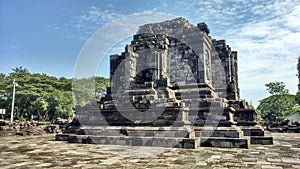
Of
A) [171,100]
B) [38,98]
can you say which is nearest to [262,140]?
[171,100]

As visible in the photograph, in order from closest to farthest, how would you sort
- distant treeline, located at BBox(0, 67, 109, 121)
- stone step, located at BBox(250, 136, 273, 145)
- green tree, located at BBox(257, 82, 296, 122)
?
stone step, located at BBox(250, 136, 273, 145) < distant treeline, located at BBox(0, 67, 109, 121) < green tree, located at BBox(257, 82, 296, 122)

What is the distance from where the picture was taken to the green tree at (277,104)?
40.0 m

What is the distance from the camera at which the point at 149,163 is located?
5.49m

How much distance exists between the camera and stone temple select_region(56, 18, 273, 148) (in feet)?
29.1

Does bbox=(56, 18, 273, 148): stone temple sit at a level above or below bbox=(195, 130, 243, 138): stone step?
above

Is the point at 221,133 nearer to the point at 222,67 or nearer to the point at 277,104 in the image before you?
the point at 222,67

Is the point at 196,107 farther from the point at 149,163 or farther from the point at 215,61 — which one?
the point at 215,61

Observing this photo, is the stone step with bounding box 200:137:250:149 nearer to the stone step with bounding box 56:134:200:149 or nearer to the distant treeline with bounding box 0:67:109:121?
the stone step with bounding box 56:134:200:149

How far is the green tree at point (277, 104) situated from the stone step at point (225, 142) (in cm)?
3656

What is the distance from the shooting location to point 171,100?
32.9 feet

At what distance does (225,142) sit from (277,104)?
125 feet

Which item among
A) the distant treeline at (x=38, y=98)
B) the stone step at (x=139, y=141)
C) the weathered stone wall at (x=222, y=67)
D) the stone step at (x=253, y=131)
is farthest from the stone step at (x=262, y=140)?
the distant treeline at (x=38, y=98)

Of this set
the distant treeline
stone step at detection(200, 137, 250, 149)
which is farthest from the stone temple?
the distant treeline

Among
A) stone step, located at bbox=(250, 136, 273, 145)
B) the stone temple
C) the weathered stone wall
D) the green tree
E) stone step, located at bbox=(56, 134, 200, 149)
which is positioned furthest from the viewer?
the green tree
